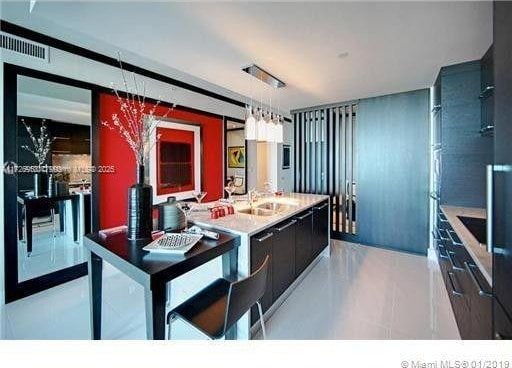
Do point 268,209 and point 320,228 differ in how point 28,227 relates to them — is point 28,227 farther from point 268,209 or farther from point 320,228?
point 320,228

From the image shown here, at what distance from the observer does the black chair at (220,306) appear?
3.92 feet

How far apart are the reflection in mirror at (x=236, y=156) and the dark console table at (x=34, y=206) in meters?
2.50

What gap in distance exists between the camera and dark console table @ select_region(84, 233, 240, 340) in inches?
46.2

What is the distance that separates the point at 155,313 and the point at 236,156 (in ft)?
12.5

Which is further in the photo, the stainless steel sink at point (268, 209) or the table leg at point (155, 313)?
the stainless steel sink at point (268, 209)

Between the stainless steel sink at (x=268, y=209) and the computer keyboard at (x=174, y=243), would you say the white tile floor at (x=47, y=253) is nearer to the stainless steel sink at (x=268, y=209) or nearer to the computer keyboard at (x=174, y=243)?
the computer keyboard at (x=174, y=243)

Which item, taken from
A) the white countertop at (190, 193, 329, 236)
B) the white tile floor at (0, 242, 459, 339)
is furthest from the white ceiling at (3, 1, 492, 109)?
the white tile floor at (0, 242, 459, 339)

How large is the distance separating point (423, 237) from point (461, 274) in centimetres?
204

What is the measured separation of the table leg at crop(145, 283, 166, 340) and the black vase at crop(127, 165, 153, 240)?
0.54m

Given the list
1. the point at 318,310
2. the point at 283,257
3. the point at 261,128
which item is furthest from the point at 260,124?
the point at 318,310

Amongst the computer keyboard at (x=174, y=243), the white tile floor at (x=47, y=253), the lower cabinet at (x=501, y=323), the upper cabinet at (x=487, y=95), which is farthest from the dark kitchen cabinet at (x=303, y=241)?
the white tile floor at (x=47, y=253)

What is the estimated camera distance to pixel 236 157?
189 inches

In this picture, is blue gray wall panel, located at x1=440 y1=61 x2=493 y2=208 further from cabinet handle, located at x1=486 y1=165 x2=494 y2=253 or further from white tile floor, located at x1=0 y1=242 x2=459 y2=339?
cabinet handle, located at x1=486 y1=165 x2=494 y2=253
